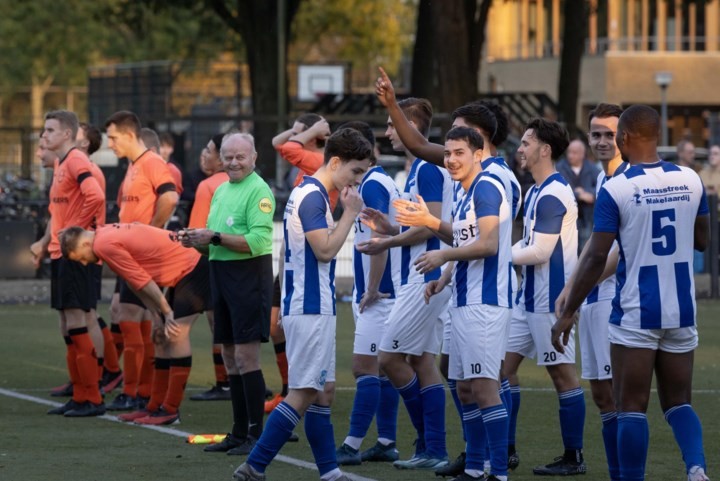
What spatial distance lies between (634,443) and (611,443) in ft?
3.45

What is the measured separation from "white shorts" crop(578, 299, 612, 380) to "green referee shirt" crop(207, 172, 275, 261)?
2.06 meters

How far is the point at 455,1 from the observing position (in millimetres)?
26609

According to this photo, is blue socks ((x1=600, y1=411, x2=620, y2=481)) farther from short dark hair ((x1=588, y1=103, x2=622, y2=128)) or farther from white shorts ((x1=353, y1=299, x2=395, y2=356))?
short dark hair ((x1=588, y1=103, x2=622, y2=128))

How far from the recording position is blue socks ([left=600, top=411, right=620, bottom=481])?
786 centimetres

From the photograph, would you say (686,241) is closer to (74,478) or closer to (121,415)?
(74,478)

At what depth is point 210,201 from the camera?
10.9 meters

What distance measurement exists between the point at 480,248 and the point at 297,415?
1.32 metres

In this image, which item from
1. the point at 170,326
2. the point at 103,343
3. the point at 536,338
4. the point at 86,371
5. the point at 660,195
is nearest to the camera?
Result: the point at 660,195

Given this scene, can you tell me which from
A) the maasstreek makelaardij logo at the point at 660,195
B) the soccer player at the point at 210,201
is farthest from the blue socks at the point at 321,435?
the soccer player at the point at 210,201

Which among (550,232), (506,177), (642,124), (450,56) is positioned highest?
(450,56)

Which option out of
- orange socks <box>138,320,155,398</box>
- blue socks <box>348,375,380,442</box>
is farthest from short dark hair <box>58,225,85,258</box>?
blue socks <box>348,375,380,442</box>

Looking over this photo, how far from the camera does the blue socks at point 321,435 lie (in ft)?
26.0

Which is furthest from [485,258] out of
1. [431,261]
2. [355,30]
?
[355,30]

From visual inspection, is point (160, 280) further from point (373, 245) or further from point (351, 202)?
point (351, 202)
